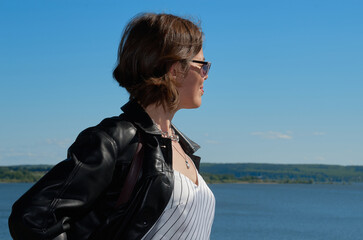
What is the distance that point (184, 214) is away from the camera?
7.30 ft

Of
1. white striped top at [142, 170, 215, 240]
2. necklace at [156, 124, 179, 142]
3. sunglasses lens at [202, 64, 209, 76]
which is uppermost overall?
sunglasses lens at [202, 64, 209, 76]

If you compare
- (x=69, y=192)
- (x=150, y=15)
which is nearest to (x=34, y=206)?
(x=69, y=192)

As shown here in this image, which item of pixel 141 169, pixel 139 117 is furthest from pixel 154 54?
pixel 141 169

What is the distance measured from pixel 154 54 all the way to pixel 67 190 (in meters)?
0.66

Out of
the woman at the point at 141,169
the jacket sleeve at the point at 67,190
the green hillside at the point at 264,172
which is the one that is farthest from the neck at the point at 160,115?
the green hillside at the point at 264,172

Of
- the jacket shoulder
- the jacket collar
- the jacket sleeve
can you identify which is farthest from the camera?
the jacket collar

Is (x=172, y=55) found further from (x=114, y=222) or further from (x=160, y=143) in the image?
(x=114, y=222)

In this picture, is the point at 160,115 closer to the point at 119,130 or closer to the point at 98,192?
the point at 119,130

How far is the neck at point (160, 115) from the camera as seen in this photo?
2.42 metres

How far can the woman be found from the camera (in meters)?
1.98

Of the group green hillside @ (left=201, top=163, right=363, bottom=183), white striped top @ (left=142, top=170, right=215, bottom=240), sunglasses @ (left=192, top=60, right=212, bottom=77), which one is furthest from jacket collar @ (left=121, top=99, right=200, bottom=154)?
green hillside @ (left=201, top=163, right=363, bottom=183)

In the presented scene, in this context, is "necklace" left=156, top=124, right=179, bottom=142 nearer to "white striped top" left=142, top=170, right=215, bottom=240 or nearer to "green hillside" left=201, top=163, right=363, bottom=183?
"white striped top" left=142, top=170, right=215, bottom=240

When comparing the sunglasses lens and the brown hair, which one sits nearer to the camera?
the brown hair

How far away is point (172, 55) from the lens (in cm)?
233
